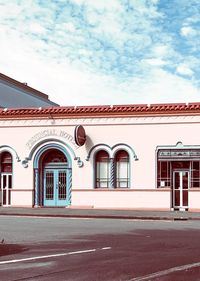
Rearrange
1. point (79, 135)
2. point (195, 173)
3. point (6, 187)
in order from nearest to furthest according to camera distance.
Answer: point (195, 173)
point (79, 135)
point (6, 187)

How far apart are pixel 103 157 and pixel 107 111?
8.44 feet

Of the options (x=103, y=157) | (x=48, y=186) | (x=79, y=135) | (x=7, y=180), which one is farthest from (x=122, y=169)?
(x=7, y=180)

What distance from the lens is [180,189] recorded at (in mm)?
30234

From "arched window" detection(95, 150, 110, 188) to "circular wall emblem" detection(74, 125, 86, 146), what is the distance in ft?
4.24

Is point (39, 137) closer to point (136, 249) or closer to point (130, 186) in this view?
point (130, 186)

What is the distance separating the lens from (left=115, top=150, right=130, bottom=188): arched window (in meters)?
30.8

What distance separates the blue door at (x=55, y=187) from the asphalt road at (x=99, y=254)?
12739mm

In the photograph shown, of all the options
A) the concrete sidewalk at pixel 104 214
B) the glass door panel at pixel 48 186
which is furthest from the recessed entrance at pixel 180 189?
the glass door panel at pixel 48 186

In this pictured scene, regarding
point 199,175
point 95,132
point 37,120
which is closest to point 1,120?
point 37,120

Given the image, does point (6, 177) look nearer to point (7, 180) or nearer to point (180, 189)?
point (7, 180)

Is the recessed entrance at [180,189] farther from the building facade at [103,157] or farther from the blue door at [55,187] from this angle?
the blue door at [55,187]

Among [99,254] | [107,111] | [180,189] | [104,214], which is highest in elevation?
[107,111]

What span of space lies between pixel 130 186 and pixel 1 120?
335 inches

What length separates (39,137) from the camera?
105ft
